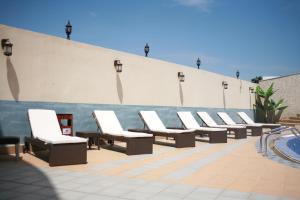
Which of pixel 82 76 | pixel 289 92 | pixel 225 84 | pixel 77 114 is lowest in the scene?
pixel 77 114

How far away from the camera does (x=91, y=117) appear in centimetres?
983

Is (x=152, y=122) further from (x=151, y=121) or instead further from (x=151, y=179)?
→ (x=151, y=179)

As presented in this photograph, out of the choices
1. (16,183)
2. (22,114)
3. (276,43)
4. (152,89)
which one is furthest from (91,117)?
(276,43)

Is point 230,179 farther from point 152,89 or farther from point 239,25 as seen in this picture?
point 239,25

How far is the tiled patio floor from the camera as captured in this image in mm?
4129

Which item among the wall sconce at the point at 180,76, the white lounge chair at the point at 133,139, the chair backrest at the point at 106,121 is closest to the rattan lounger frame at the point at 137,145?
the white lounge chair at the point at 133,139

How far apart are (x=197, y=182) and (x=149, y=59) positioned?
8.27 metres

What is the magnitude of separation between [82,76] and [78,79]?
0.21m

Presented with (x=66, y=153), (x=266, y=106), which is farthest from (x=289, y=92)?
(x=66, y=153)


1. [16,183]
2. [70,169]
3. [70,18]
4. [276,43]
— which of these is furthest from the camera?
[276,43]

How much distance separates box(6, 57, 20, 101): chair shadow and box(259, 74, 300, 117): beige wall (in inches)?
810

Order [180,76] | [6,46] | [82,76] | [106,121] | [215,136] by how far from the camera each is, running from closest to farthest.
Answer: [6,46]
[106,121]
[82,76]
[215,136]
[180,76]

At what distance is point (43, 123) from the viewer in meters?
7.64

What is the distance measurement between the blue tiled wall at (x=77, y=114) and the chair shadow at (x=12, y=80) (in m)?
0.24
